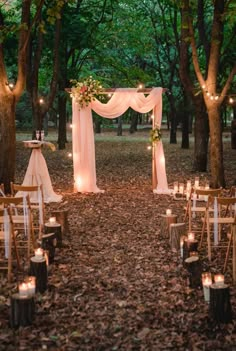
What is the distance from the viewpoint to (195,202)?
998cm

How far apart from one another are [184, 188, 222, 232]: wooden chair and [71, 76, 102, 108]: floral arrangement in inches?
154

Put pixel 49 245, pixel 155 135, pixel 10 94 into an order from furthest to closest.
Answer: pixel 155 135 → pixel 10 94 → pixel 49 245

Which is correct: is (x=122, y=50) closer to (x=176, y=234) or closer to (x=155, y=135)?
(x=155, y=135)

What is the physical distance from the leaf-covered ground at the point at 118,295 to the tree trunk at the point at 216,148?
2.51 meters

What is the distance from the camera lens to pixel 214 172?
44.8 feet

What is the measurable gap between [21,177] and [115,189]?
346 centimetres

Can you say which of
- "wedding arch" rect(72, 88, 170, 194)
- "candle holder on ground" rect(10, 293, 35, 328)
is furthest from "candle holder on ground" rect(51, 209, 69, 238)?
"wedding arch" rect(72, 88, 170, 194)

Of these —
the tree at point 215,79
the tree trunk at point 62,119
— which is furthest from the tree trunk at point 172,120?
the tree at point 215,79

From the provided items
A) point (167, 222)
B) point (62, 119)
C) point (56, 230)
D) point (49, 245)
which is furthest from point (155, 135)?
point (62, 119)

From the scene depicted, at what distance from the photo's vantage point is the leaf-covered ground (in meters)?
5.07

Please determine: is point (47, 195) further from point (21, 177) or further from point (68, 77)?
point (68, 77)

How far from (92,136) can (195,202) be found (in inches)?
187

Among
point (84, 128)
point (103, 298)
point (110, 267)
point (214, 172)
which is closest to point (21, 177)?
point (84, 128)

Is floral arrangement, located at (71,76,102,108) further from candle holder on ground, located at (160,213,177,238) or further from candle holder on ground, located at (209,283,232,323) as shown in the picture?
candle holder on ground, located at (209,283,232,323)
